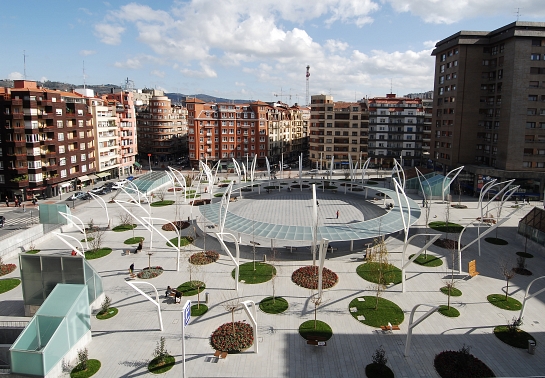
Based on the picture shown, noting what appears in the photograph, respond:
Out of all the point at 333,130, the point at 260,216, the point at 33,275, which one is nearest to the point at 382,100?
the point at 333,130

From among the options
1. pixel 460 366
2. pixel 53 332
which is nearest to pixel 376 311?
pixel 460 366

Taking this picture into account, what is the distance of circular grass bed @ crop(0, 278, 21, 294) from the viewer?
2980 centimetres

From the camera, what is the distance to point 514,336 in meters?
22.9

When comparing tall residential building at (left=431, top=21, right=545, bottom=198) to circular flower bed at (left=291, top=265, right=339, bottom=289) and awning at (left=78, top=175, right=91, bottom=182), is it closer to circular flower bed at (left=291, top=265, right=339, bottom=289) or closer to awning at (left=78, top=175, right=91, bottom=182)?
circular flower bed at (left=291, top=265, right=339, bottom=289)

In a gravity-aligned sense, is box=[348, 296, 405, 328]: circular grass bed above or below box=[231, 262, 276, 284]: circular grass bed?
below

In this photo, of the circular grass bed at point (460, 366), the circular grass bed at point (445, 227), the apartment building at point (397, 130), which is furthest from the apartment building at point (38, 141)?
the apartment building at point (397, 130)

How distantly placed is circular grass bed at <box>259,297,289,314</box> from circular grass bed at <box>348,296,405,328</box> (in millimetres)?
4757

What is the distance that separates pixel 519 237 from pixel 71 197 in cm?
6484

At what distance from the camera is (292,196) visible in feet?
212

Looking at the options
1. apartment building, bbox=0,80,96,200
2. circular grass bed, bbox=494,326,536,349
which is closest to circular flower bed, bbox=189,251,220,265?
circular grass bed, bbox=494,326,536,349

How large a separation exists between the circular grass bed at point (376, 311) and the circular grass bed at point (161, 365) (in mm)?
12330

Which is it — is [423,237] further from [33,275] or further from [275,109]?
[275,109]

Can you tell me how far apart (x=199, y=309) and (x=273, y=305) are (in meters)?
5.28

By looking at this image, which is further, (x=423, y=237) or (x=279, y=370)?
(x=423, y=237)
